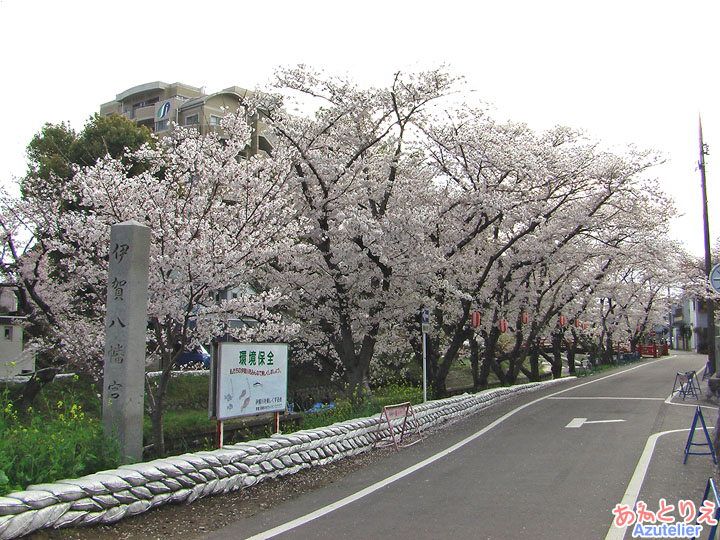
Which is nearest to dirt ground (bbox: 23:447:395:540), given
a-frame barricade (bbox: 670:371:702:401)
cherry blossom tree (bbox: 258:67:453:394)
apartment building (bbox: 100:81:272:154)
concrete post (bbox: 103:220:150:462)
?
concrete post (bbox: 103:220:150:462)

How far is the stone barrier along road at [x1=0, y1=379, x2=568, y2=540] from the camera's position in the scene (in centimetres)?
549

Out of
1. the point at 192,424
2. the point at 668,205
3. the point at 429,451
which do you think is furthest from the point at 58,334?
the point at 668,205

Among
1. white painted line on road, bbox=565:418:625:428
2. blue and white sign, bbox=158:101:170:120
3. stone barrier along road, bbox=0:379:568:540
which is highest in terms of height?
blue and white sign, bbox=158:101:170:120

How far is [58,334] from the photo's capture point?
1449 cm

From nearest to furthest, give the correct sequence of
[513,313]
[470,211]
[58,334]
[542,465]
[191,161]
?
[542,465], [191,161], [58,334], [470,211], [513,313]

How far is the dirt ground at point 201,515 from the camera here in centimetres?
598

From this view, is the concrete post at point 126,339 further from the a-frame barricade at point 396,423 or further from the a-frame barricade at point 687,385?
the a-frame barricade at point 687,385

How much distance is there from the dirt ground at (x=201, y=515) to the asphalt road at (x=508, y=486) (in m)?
0.28

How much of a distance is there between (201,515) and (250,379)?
108 inches

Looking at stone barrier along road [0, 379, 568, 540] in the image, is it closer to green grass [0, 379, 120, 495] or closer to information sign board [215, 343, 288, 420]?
green grass [0, 379, 120, 495]

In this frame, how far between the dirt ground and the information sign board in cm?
125

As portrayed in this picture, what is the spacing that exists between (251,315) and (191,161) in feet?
11.6

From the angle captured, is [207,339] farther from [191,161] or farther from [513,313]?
[513,313]

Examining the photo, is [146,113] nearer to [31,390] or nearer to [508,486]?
[31,390]
